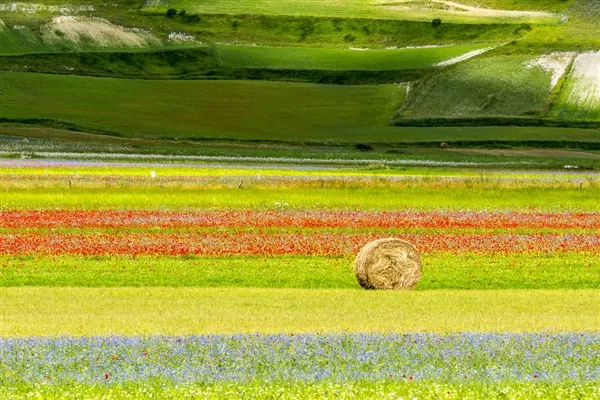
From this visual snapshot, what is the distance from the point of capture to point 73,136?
101m

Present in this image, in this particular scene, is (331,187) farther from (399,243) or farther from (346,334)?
(346,334)

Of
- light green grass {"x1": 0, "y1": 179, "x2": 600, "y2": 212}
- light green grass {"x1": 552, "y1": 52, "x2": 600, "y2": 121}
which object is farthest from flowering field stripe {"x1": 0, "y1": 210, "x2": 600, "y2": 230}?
light green grass {"x1": 552, "y1": 52, "x2": 600, "y2": 121}

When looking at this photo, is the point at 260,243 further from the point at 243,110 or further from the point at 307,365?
the point at 243,110

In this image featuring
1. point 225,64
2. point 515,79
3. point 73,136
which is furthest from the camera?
point 225,64

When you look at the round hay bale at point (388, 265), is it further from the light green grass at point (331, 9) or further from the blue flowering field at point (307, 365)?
the light green grass at point (331, 9)

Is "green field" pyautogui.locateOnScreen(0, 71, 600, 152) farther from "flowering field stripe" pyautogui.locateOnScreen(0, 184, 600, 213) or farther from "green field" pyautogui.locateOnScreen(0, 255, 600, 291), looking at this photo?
"green field" pyautogui.locateOnScreen(0, 255, 600, 291)

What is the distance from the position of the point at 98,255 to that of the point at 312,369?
65.5ft

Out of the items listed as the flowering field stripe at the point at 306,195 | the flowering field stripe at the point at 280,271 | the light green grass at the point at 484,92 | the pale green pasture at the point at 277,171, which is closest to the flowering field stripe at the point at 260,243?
the flowering field stripe at the point at 280,271

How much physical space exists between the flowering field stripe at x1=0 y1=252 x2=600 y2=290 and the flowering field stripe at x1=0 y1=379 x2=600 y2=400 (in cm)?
1502

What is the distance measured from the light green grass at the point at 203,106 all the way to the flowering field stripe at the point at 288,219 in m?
57.7

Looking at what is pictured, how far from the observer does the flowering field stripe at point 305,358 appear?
18.4 m

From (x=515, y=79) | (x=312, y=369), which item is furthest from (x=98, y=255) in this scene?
(x=515, y=79)

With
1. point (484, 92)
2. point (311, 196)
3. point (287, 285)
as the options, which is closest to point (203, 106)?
point (484, 92)

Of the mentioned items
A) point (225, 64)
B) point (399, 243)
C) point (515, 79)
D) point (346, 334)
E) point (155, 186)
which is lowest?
point (346, 334)
